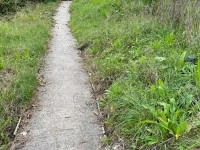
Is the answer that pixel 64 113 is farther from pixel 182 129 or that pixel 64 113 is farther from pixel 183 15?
pixel 183 15

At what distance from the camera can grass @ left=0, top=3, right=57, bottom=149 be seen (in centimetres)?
489

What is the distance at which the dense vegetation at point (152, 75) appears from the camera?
11.9ft

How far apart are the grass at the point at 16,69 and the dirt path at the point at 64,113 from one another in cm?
29

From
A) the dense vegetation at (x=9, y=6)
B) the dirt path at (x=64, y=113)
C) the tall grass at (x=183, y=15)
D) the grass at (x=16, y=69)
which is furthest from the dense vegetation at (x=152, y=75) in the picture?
the dense vegetation at (x=9, y=6)

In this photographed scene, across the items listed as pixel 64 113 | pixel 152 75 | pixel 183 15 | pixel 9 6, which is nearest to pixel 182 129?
pixel 152 75

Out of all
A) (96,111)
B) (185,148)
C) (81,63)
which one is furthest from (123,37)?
(185,148)

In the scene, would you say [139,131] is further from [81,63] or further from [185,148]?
[81,63]

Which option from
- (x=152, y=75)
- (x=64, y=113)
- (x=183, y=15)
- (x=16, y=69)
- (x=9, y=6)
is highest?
(x=183, y=15)

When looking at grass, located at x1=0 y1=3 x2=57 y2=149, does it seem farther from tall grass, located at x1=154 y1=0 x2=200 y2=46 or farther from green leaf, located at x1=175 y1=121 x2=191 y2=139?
tall grass, located at x1=154 y1=0 x2=200 y2=46

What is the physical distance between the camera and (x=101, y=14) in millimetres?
11586

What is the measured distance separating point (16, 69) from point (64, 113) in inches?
69.7

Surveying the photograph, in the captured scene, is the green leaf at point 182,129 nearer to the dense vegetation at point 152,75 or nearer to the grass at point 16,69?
the dense vegetation at point 152,75

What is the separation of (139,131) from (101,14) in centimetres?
829

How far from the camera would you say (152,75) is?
482cm
